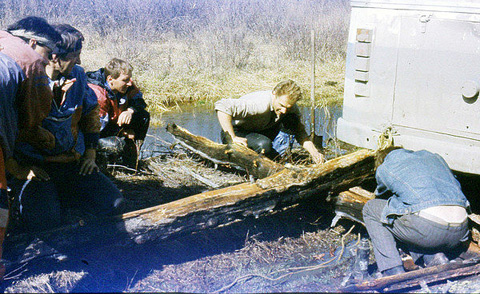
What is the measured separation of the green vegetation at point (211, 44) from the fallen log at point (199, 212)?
196 inches

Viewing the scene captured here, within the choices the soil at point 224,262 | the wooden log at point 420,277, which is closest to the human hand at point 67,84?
the soil at point 224,262

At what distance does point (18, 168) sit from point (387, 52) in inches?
132

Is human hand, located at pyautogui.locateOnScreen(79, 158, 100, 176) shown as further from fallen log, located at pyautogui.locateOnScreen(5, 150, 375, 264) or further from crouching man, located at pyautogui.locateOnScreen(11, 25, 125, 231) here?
fallen log, located at pyautogui.locateOnScreen(5, 150, 375, 264)

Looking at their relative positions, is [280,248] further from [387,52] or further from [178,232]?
[387,52]

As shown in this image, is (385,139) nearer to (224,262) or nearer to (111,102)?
(224,262)

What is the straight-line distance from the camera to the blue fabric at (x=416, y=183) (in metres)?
3.51

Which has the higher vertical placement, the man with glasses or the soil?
the man with glasses

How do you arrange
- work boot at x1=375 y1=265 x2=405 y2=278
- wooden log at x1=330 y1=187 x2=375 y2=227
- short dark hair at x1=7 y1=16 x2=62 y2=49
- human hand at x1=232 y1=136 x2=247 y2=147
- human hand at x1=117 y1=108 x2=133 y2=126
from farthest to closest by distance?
human hand at x1=117 y1=108 x2=133 y2=126 < human hand at x1=232 y1=136 x2=247 y2=147 < wooden log at x1=330 y1=187 x2=375 y2=227 < work boot at x1=375 y1=265 x2=405 y2=278 < short dark hair at x1=7 y1=16 x2=62 y2=49

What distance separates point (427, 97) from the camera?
4305 mm

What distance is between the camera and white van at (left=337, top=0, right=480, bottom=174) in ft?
13.1

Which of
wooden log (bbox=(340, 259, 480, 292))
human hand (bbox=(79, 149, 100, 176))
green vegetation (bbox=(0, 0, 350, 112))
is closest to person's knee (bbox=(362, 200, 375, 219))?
wooden log (bbox=(340, 259, 480, 292))

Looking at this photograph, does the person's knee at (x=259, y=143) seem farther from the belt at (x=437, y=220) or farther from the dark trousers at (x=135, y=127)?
the belt at (x=437, y=220)

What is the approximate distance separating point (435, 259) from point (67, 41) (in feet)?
10.5

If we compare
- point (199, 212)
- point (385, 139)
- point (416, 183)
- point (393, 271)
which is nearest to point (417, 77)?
point (385, 139)
